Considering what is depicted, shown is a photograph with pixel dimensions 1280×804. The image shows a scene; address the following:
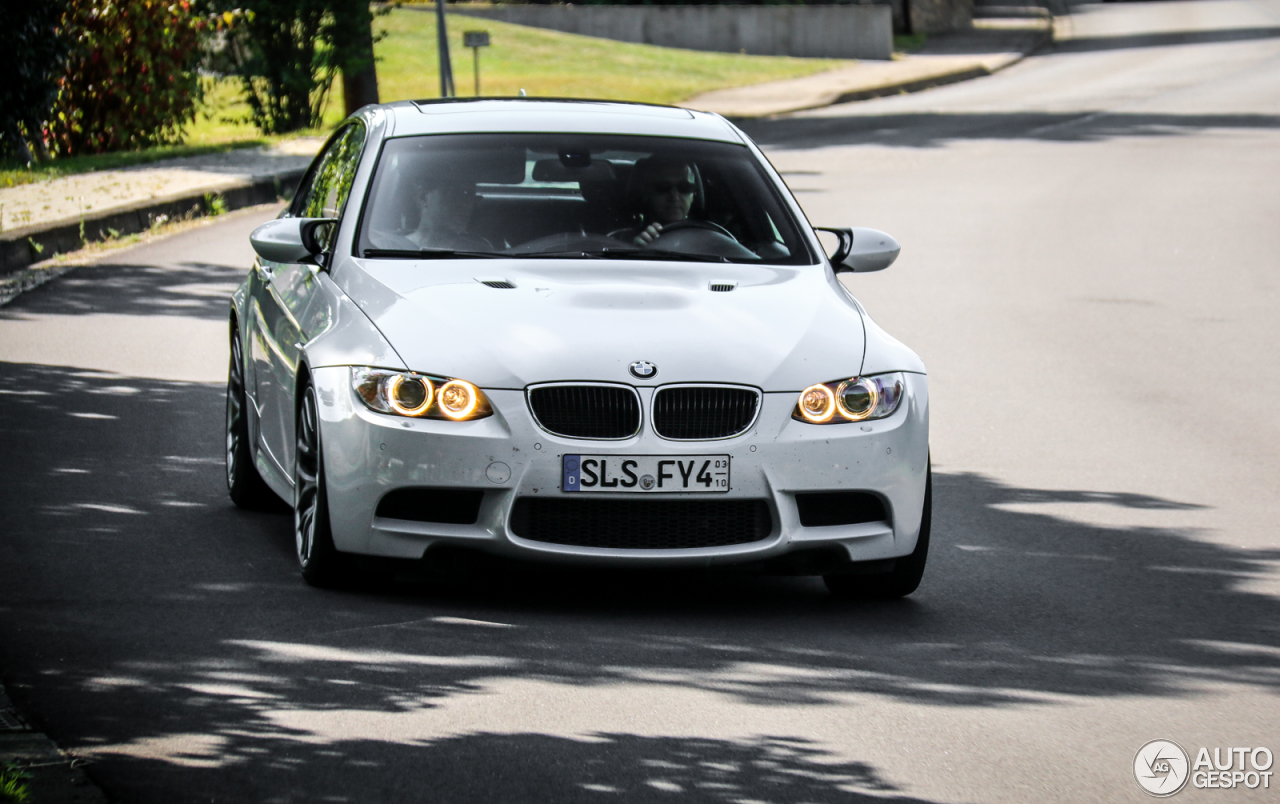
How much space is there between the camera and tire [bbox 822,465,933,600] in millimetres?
5965

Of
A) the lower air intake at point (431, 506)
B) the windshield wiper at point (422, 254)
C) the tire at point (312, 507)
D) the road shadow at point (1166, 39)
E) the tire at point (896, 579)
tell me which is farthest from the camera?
the road shadow at point (1166, 39)

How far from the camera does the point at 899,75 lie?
4203 centimetres

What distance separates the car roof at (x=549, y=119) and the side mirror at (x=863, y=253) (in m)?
0.64

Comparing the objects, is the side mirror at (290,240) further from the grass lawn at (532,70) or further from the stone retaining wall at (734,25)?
the stone retaining wall at (734,25)

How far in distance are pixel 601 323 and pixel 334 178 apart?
6.55 feet

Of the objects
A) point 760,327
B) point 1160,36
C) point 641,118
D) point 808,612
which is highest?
point 641,118

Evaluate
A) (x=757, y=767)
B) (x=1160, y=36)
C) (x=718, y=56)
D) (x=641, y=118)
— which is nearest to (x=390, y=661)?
(x=757, y=767)

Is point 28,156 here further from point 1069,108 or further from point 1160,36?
point 1160,36

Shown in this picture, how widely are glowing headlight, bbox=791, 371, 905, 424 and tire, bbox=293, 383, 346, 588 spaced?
1.49 meters

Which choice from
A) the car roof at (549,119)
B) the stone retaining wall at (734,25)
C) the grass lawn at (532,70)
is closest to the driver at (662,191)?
the car roof at (549,119)

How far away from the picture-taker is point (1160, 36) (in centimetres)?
5541

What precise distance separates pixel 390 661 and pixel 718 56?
42.7m

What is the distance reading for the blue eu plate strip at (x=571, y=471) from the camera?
5.50m

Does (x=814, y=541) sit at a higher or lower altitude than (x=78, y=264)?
higher
